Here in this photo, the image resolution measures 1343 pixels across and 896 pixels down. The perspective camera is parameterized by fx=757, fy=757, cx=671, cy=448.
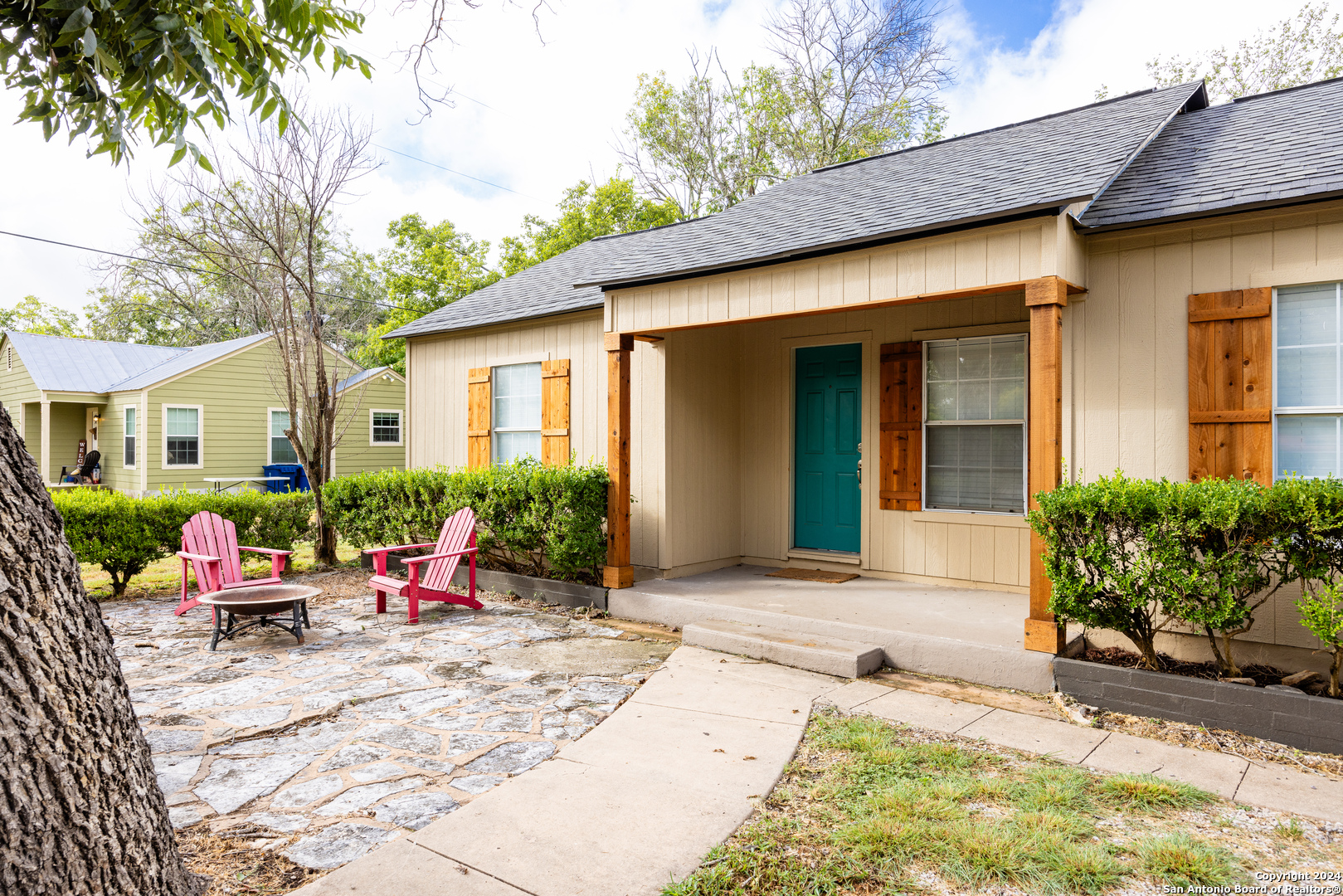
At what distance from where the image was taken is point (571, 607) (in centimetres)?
676

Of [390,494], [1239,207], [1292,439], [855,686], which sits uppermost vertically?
[1239,207]

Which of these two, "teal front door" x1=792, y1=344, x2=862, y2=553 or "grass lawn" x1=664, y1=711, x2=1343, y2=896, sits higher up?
"teal front door" x1=792, y1=344, x2=862, y2=553

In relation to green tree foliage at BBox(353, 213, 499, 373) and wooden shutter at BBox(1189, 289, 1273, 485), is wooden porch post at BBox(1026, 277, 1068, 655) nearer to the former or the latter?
wooden shutter at BBox(1189, 289, 1273, 485)

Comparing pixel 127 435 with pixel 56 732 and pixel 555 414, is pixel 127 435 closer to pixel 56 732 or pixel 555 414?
pixel 555 414

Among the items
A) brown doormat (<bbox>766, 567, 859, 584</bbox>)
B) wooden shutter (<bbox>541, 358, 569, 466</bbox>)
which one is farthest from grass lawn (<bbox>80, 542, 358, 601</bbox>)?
brown doormat (<bbox>766, 567, 859, 584</bbox>)

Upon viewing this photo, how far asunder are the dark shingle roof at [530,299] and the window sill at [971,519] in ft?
11.7

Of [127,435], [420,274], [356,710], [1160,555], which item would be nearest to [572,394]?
[356,710]

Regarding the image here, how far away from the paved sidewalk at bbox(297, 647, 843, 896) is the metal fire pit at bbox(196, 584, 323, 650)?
2805 mm

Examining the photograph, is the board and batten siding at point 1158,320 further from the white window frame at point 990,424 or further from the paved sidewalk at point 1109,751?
the paved sidewalk at point 1109,751

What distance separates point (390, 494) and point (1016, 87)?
19.5 meters

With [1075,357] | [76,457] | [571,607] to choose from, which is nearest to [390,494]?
[571,607]

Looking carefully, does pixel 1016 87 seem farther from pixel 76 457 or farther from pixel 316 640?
pixel 76 457

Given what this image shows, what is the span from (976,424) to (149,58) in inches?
227

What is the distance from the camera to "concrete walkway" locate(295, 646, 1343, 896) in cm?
245
